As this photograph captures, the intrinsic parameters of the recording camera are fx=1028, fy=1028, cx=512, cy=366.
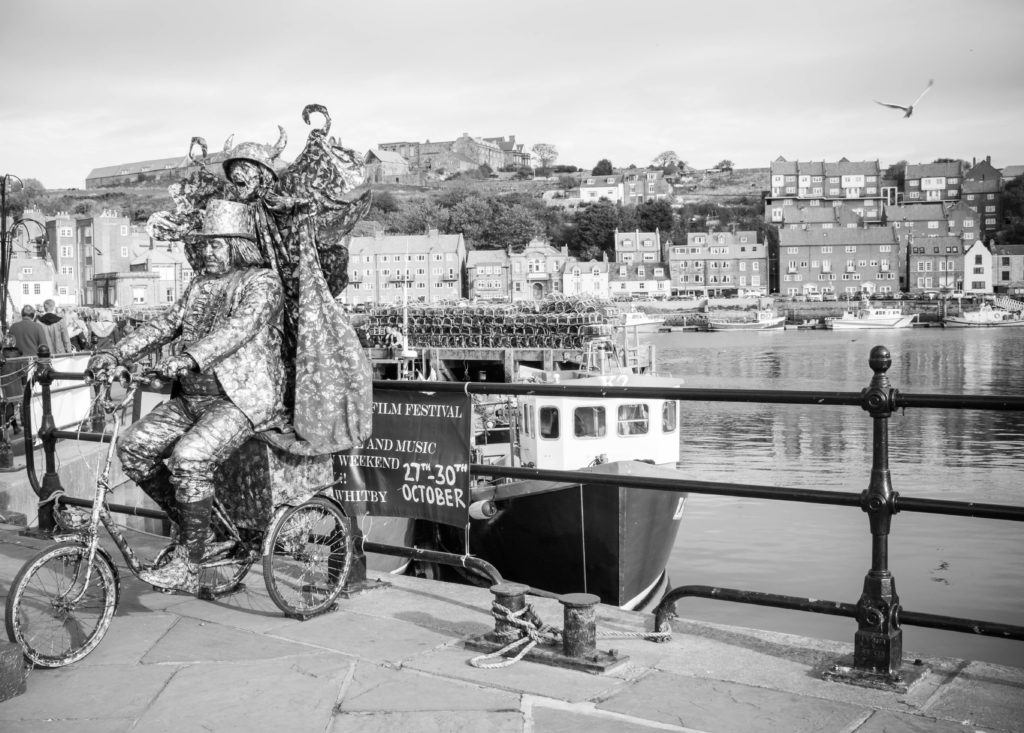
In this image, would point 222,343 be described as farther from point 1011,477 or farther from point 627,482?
point 1011,477

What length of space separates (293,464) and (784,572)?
1620 cm

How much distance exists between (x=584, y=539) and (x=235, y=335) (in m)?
9.41

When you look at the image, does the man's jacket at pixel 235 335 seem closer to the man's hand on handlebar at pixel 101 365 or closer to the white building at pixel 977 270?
the man's hand on handlebar at pixel 101 365

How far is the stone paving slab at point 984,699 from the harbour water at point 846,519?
17.0 inches

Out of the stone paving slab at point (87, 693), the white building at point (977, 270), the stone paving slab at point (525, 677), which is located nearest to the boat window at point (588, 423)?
the stone paving slab at point (525, 677)

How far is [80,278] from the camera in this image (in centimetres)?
12988

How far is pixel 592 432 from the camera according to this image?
16328 mm

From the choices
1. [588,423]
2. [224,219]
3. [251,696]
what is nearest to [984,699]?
[251,696]

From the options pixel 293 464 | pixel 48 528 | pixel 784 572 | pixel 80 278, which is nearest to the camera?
pixel 293 464

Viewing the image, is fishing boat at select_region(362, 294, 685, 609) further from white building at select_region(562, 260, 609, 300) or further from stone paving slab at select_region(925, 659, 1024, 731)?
white building at select_region(562, 260, 609, 300)

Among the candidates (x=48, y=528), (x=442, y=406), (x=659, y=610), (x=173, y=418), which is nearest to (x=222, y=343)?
(x=173, y=418)

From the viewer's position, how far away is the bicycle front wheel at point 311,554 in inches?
202

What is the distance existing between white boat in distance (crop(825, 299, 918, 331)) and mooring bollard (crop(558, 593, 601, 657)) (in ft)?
433

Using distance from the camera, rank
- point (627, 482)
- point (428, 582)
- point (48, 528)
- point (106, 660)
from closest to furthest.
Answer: point (106, 660), point (627, 482), point (428, 582), point (48, 528)
